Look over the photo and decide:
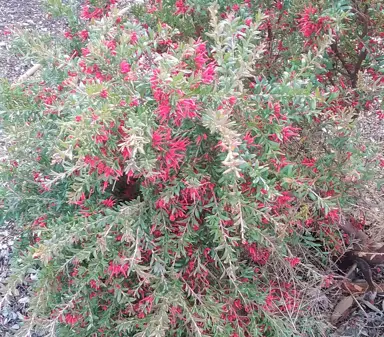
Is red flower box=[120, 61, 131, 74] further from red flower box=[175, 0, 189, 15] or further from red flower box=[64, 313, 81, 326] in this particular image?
red flower box=[64, 313, 81, 326]

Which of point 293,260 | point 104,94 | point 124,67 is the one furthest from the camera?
point 293,260

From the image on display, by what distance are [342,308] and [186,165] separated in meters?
1.14

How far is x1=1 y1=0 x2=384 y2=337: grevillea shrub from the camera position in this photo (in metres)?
1.39

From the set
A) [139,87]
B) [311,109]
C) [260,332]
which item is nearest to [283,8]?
[311,109]

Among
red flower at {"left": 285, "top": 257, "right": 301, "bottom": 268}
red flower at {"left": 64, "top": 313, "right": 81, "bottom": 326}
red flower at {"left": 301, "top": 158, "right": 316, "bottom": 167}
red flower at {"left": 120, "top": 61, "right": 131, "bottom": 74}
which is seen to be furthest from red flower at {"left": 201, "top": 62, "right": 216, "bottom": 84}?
red flower at {"left": 64, "top": 313, "right": 81, "bottom": 326}

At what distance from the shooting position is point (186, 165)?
5.07 feet

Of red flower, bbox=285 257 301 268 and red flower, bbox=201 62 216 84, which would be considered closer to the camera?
red flower, bbox=201 62 216 84

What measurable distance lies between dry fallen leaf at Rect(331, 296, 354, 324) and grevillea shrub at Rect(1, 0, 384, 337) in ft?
0.67

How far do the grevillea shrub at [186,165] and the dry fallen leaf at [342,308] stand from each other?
20 centimetres

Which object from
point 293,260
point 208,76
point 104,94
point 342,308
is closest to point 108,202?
point 104,94

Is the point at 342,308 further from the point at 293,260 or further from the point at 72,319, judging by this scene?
the point at 72,319

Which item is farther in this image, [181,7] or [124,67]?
[181,7]

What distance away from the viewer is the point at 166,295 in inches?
64.2

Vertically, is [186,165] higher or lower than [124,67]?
lower
